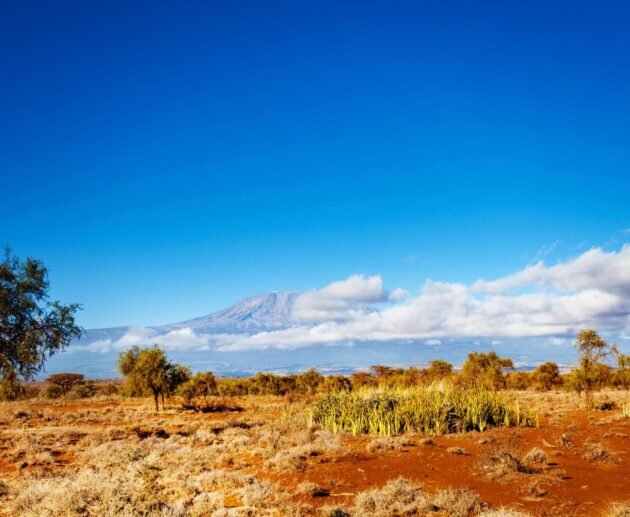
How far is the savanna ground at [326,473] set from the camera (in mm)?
9750

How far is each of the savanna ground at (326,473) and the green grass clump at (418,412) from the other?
0.88 metres

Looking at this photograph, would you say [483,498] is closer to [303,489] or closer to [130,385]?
[303,489]

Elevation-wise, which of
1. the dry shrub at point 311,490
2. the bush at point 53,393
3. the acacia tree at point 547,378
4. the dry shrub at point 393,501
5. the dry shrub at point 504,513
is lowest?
the bush at point 53,393

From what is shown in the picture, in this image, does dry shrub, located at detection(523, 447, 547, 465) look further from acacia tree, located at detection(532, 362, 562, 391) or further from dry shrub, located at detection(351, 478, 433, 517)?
acacia tree, located at detection(532, 362, 562, 391)

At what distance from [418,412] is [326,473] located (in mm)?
7307

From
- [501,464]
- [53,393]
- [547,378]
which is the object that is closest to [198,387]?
[53,393]

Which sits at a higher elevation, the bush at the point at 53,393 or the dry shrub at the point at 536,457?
the dry shrub at the point at 536,457

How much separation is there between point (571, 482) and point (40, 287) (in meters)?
24.0

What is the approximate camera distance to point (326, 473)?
12.8 meters

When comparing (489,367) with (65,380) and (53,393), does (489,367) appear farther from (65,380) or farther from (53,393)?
(65,380)

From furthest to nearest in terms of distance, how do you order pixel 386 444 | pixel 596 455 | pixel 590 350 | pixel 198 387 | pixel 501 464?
pixel 198 387, pixel 590 350, pixel 386 444, pixel 596 455, pixel 501 464

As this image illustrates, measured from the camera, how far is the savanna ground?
975 cm

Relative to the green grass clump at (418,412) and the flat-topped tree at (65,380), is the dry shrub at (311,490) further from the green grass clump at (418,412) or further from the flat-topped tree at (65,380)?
→ the flat-topped tree at (65,380)

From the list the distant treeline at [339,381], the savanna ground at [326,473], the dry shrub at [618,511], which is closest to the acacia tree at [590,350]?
the savanna ground at [326,473]
